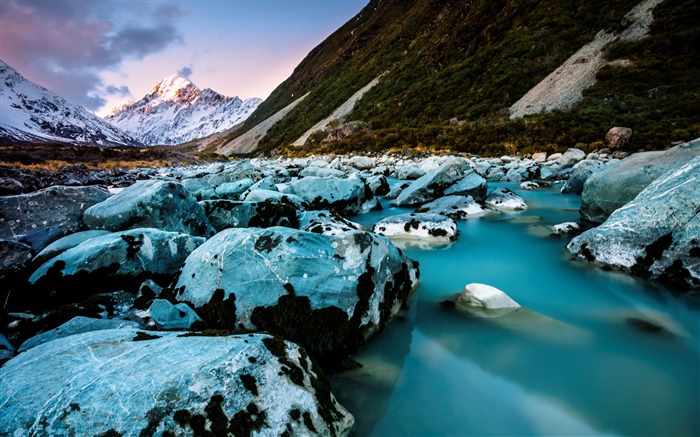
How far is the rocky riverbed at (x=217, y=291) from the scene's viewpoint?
76.6 inches

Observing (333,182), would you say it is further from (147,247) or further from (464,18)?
(464,18)

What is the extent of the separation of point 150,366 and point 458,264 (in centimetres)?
557

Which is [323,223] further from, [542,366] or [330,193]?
[542,366]

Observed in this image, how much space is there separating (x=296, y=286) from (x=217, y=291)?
93 cm

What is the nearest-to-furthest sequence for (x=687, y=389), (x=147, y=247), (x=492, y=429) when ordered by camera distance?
(x=492, y=429), (x=687, y=389), (x=147, y=247)

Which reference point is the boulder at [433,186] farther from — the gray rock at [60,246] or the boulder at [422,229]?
the gray rock at [60,246]

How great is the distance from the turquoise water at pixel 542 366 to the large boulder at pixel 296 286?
39cm

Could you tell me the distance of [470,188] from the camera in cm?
1162

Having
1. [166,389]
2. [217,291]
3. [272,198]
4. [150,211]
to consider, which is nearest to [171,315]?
[217,291]

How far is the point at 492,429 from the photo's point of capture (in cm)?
274

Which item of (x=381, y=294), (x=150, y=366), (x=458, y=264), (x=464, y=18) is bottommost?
(x=458, y=264)

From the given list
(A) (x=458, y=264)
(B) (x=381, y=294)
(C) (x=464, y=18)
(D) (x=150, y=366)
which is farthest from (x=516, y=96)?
(D) (x=150, y=366)

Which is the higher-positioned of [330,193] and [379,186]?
[330,193]

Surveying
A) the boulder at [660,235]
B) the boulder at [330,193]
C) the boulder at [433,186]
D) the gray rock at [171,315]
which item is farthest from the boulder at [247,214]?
the boulder at [660,235]
